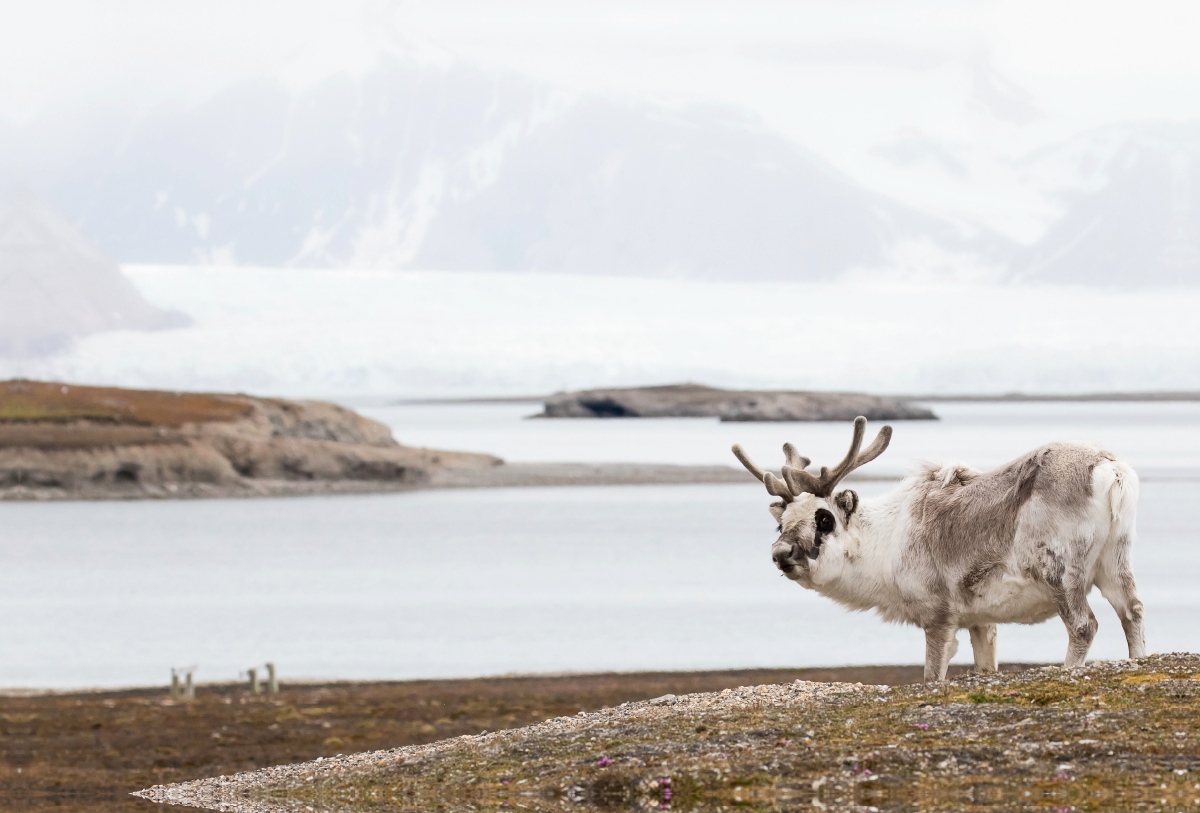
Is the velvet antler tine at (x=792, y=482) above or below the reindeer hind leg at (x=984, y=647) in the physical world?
above

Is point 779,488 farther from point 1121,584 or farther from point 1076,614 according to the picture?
point 1121,584

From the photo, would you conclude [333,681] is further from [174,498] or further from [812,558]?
[174,498]

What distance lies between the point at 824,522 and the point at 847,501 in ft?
0.84

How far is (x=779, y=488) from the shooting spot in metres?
12.3

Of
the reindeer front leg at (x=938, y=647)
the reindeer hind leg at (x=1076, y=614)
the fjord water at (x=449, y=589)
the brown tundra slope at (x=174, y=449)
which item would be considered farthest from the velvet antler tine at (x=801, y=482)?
the brown tundra slope at (x=174, y=449)

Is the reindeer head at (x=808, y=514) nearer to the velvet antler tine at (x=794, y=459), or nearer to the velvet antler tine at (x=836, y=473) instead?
the velvet antler tine at (x=836, y=473)

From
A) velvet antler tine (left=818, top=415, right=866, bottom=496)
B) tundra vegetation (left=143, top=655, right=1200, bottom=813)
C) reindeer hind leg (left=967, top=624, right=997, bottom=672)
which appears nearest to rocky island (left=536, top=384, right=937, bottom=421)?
reindeer hind leg (left=967, top=624, right=997, bottom=672)

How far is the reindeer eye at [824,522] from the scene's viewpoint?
1218 centimetres

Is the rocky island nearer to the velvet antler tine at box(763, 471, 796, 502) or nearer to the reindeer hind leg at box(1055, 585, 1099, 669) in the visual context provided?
the velvet antler tine at box(763, 471, 796, 502)

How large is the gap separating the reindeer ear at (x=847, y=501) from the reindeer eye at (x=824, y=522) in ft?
0.47

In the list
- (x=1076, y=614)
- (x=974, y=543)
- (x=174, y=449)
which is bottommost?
(x=1076, y=614)

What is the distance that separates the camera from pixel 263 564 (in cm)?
5831

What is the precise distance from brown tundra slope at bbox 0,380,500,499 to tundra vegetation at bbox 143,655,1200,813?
215 ft

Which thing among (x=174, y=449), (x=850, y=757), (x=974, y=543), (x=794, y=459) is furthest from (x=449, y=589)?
(x=850, y=757)
